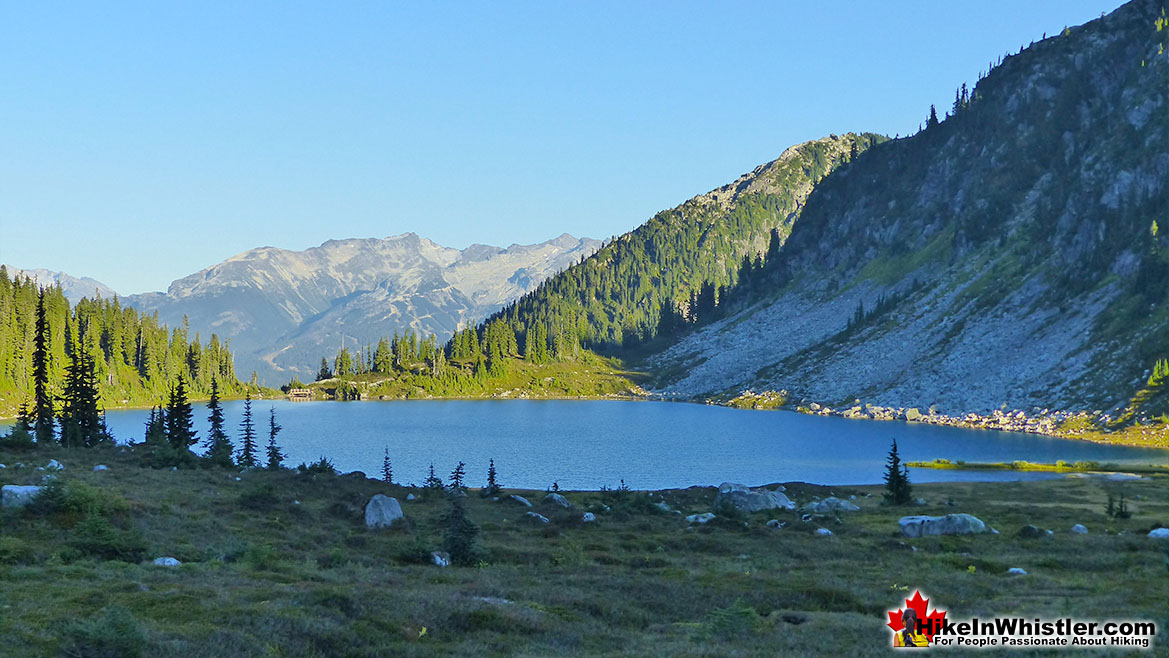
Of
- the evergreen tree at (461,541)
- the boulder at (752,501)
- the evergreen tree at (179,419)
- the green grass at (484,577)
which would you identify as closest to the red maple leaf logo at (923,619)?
the green grass at (484,577)

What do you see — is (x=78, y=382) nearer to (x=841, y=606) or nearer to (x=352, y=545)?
(x=352, y=545)

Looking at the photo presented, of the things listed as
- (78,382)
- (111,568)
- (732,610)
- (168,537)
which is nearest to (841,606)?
(732,610)

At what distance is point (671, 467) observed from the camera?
109188 mm

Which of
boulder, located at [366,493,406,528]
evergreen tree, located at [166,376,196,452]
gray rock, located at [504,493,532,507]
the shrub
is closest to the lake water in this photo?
evergreen tree, located at [166,376,196,452]

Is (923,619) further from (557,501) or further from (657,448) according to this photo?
(657,448)

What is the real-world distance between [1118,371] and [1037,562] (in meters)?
144

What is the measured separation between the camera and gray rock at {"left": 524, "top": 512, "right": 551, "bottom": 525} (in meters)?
53.2

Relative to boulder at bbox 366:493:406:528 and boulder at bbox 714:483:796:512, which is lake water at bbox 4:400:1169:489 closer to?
boulder at bbox 714:483:796:512

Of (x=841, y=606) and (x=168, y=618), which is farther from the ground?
(x=168, y=618)

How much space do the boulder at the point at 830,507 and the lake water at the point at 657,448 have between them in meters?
26.0

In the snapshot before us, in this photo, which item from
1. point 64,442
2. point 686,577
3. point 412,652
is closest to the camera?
point 412,652

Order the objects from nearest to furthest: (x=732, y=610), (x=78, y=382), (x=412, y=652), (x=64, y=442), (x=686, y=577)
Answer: (x=412, y=652) < (x=732, y=610) < (x=686, y=577) < (x=64, y=442) < (x=78, y=382)

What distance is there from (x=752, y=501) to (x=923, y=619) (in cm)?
4055

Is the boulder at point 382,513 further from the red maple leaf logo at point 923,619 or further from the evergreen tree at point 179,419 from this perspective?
the evergreen tree at point 179,419
